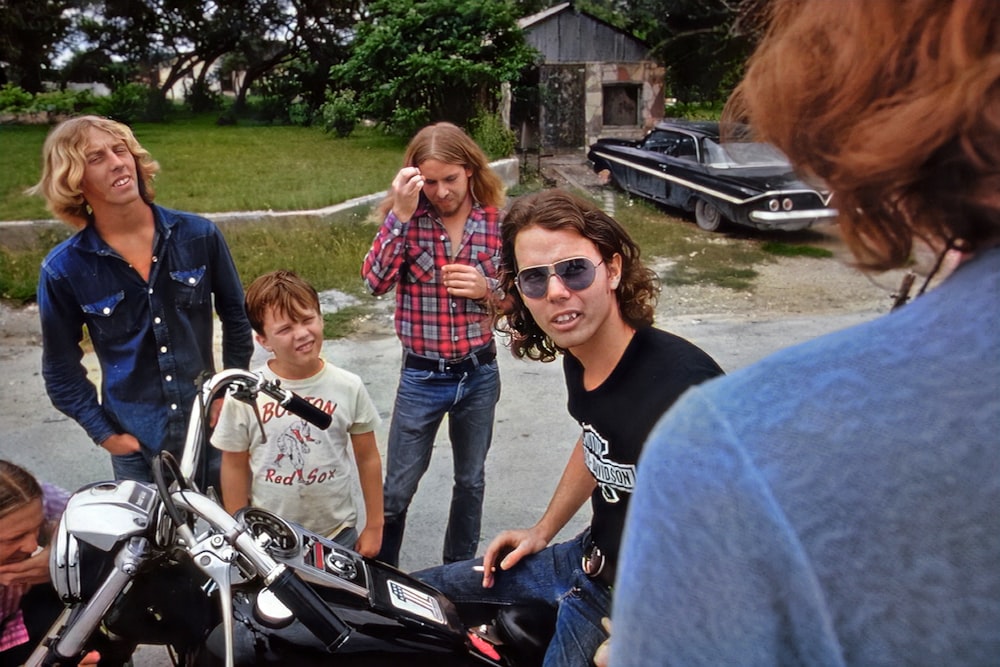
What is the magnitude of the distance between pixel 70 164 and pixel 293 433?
1.14m

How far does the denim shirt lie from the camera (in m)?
2.75

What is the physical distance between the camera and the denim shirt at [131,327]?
2.75 m

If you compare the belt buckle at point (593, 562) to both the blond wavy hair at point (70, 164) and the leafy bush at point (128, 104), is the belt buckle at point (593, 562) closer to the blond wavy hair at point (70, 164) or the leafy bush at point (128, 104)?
the blond wavy hair at point (70, 164)

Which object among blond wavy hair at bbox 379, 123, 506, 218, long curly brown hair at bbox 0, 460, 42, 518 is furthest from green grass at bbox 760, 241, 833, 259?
long curly brown hair at bbox 0, 460, 42, 518

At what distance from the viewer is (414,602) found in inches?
71.2

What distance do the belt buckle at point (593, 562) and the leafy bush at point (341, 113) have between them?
47.9 feet

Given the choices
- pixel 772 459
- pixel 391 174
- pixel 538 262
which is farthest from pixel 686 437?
pixel 391 174

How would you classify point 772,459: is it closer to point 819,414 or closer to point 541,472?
point 819,414

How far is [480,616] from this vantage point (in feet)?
6.89

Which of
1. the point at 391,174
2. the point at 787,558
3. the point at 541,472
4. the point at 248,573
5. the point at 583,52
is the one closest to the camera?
the point at 787,558

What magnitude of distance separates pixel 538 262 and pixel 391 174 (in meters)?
11.0

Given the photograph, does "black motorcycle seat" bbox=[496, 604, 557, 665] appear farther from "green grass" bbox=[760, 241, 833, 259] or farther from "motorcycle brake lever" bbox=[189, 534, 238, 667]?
"green grass" bbox=[760, 241, 833, 259]

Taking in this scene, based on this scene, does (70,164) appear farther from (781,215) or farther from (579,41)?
(579,41)

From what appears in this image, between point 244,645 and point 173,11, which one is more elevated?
point 173,11
